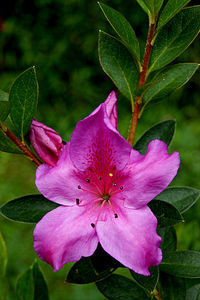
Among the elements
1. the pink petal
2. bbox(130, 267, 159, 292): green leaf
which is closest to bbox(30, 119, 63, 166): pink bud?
the pink petal

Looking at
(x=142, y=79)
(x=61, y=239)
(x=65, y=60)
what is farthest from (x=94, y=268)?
(x=65, y=60)

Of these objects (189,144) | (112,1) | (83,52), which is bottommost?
(189,144)

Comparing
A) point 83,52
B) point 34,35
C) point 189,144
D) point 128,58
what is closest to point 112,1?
point 83,52

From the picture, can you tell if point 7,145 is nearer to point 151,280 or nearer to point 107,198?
point 107,198

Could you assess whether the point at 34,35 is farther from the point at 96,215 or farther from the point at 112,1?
the point at 96,215

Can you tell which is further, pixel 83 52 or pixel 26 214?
pixel 83 52

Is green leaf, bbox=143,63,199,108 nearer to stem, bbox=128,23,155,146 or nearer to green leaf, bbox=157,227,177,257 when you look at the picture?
stem, bbox=128,23,155,146

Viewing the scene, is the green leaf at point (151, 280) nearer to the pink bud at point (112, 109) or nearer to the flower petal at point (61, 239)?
the flower petal at point (61, 239)
